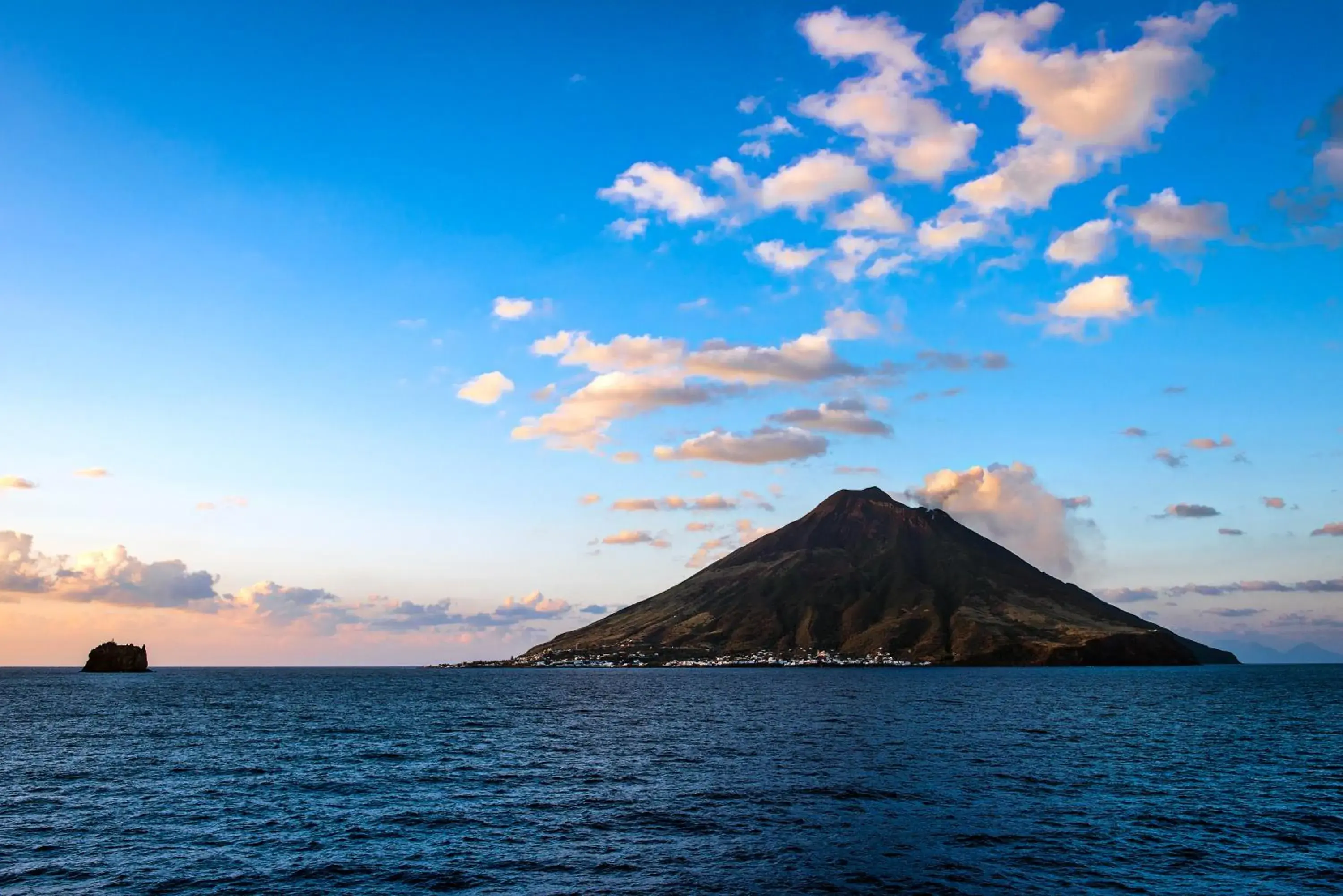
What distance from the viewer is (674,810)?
60.0 m

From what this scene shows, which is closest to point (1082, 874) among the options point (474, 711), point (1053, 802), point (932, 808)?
point (932, 808)

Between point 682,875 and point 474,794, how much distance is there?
28.8 meters

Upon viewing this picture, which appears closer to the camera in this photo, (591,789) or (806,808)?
(806,808)

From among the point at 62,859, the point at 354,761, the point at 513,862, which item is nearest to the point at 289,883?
the point at 513,862

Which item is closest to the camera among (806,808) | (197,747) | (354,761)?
(806,808)

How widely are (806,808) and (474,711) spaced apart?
378 feet

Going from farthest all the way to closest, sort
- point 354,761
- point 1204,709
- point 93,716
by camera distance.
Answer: point 1204,709 → point 93,716 → point 354,761

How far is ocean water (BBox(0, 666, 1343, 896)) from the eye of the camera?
44062 mm

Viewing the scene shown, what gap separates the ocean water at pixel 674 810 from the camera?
44.1 metres

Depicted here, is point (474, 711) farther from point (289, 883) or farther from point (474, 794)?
point (289, 883)

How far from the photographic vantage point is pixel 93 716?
146 meters

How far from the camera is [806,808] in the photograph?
60.2 metres

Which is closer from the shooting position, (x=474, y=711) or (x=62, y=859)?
(x=62, y=859)

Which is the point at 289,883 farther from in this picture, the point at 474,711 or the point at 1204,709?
the point at 1204,709
